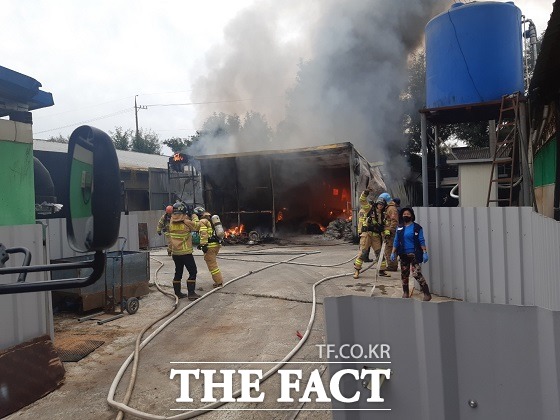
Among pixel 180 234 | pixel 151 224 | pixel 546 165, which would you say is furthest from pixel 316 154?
pixel 180 234

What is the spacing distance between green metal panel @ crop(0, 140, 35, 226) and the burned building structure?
458 inches

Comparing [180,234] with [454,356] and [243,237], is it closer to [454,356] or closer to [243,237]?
[454,356]

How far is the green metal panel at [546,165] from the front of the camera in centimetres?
926

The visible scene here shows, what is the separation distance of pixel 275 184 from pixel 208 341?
1385cm

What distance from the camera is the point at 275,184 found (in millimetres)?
18625

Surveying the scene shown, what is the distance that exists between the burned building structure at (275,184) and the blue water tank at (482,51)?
568 cm

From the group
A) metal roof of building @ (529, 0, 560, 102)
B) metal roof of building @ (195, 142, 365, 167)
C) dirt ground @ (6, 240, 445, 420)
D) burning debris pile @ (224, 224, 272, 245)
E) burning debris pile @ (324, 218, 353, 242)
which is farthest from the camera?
burning debris pile @ (224, 224, 272, 245)

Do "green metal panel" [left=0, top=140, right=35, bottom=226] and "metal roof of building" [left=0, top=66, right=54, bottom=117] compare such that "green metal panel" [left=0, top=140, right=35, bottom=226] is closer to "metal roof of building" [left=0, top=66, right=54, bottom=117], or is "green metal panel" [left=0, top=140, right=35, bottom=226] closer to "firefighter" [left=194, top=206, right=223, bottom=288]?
"metal roof of building" [left=0, top=66, right=54, bottom=117]

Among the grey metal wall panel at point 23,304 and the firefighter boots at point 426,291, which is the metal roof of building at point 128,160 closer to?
the grey metal wall panel at point 23,304

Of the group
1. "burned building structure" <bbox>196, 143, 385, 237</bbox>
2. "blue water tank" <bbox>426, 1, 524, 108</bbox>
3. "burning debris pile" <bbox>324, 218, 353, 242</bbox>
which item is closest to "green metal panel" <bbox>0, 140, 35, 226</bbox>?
"blue water tank" <bbox>426, 1, 524, 108</bbox>

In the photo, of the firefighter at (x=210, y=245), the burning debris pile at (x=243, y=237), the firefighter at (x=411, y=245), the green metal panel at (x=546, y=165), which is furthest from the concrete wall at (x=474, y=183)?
the firefighter at (x=210, y=245)

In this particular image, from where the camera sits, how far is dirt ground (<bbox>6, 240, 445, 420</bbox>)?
3496mm

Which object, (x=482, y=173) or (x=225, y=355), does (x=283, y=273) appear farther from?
(x=482, y=173)

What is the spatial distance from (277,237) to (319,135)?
8.39 m
